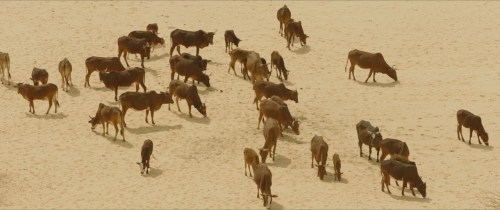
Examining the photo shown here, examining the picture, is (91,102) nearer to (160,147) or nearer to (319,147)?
(160,147)

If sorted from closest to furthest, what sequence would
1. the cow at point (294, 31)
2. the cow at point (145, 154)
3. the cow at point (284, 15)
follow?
the cow at point (145, 154), the cow at point (294, 31), the cow at point (284, 15)

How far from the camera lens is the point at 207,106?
2928 centimetres

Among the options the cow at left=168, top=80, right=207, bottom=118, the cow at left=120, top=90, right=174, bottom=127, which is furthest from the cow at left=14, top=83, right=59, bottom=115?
the cow at left=168, top=80, right=207, bottom=118

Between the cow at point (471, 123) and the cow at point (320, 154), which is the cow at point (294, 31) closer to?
the cow at point (471, 123)

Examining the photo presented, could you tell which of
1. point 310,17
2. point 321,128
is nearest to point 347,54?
point 310,17

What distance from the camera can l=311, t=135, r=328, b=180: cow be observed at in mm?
24305

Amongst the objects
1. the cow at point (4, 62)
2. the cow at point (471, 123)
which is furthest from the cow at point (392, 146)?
the cow at point (4, 62)

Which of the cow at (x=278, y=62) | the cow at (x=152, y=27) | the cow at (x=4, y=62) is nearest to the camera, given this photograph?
the cow at (x=4, y=62)

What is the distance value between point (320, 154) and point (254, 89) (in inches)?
198

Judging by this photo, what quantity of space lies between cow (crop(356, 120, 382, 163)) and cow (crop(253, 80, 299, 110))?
10.8 ft

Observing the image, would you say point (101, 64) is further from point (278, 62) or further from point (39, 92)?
point (278, 62)

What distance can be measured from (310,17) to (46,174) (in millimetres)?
15933

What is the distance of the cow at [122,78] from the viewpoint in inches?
1147

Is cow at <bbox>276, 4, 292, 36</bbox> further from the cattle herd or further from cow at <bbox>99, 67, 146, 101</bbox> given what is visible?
cow at <bbox>99, 67, 146, 101</bbox>
